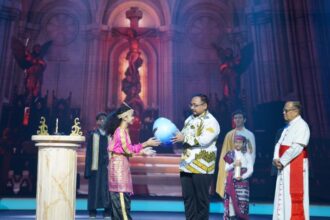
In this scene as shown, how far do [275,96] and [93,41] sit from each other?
6.96 m

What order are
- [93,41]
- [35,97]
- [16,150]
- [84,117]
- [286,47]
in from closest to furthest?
Result: [16,150] → [286,47] → [35,97] → [84,117] → [93,41]

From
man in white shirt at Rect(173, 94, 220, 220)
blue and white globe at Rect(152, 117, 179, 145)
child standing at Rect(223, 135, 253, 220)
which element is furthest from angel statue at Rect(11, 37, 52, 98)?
man in white shirt at Rect(173, 94, 220, 220)

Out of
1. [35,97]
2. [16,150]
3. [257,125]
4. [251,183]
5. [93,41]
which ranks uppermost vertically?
[93,41]

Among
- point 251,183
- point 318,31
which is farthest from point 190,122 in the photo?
point 318,31

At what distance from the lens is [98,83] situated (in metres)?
12.7

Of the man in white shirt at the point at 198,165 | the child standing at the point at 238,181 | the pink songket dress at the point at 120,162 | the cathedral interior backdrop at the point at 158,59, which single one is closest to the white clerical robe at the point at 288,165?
the man in white shirt at the point at 198,165

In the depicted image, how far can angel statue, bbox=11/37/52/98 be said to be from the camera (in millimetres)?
11289

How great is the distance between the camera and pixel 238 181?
3.89 metres

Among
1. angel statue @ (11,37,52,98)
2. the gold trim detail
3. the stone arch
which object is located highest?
the stone arch

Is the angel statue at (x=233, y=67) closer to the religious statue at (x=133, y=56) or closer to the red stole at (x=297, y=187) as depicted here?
the religious statue at (x=133, y=56)

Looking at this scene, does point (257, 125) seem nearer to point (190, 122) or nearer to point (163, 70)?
point (190, 122)

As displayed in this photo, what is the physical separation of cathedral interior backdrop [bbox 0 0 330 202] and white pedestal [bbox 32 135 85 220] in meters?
5.46

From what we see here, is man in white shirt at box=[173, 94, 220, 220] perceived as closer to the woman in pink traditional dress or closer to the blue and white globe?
the blue and white globe

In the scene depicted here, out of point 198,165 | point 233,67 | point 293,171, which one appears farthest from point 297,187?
point 233,67
